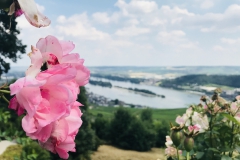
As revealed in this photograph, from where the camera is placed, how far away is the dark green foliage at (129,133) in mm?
24641

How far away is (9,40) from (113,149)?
14.0 metres

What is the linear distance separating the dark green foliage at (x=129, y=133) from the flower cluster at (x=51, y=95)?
79.4ft

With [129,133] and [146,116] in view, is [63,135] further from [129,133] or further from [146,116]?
[146,116]

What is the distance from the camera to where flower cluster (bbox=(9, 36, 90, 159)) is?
360mm

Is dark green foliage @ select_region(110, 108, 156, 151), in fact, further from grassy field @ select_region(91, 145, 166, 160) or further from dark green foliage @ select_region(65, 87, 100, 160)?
dark green foliage @ select_region(65, 87, 100, 160)

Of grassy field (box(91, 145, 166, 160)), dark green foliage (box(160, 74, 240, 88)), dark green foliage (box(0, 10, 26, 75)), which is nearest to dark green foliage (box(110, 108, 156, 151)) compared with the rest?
grassy field (box(91, 145, 166, 160))

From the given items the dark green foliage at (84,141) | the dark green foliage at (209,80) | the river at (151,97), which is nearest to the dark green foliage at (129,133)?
the dark green foliage at (84,141)

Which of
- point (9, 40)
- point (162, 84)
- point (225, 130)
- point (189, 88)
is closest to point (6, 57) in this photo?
point (9, 40)

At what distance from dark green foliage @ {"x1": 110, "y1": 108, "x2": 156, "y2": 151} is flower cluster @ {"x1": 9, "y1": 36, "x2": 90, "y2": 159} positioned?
24.2 meters

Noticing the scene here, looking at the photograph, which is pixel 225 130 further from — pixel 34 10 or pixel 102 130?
pixel 102 130

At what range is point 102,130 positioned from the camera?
26.0 meters

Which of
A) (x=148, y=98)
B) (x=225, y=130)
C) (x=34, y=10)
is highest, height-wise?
(x=34, y=10)

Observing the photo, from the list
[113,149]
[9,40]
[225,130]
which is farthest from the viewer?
[113,149]

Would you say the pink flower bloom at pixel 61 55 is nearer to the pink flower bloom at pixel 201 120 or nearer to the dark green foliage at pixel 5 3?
the dark green foliage at pixel 5 3
